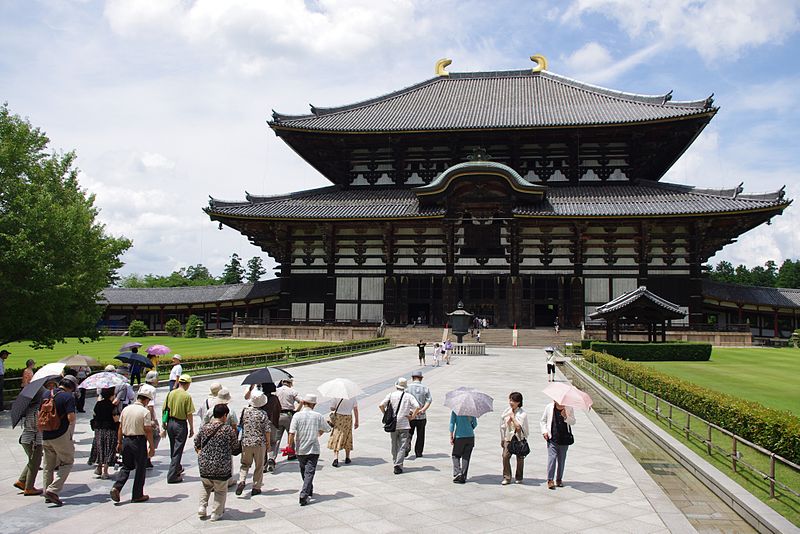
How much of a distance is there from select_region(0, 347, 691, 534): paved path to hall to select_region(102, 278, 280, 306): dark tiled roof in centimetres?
4081

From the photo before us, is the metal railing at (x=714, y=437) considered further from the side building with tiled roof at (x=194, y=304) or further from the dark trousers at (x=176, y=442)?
the side building with tiled roof at (x=194, y=304)

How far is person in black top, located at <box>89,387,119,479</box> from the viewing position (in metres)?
10.9

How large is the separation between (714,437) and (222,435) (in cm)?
1010

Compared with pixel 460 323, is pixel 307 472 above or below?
below

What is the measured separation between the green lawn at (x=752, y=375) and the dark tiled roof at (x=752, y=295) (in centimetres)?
1396

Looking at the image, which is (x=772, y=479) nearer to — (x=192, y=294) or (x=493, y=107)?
(x=493, y=107)

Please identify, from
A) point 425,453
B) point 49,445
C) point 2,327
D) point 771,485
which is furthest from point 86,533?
point 2,327

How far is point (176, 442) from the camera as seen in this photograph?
10961 mm

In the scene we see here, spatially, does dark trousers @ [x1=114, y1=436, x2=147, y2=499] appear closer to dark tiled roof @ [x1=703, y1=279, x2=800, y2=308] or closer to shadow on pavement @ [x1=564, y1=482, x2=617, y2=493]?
shadow on pavement @ [x1=564, y1=482, x2=617, y2=493]

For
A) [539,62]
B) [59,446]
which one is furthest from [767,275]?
[59,446]

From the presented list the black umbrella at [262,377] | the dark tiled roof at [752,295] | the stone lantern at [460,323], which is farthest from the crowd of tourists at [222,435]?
the dark tiled roof at [752,295]

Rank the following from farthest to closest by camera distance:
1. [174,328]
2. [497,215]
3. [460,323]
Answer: [174,328] → [497,215] → [460,323]

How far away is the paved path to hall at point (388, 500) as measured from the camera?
27.9 ft


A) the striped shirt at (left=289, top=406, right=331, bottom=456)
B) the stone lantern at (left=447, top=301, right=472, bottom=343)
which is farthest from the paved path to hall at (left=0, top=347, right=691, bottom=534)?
the stone lantern at (left=447, top=301, right=472, bottom=343)
